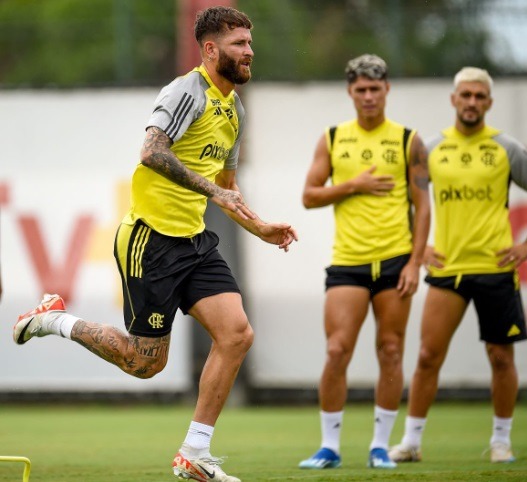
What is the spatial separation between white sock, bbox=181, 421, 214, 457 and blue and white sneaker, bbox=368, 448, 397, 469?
1.89 m

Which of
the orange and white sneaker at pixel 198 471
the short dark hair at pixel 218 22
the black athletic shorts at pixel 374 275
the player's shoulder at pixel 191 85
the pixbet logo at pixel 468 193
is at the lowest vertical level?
the orange and white sneaker at pixel 198 471

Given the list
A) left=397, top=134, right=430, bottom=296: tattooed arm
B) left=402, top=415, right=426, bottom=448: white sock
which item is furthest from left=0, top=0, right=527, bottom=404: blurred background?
left=397, top=134, right=430, bottom=296: tattooed arm

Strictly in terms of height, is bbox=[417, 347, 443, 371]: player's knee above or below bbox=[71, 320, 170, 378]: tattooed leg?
below

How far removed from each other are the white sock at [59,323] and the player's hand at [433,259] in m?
3.01

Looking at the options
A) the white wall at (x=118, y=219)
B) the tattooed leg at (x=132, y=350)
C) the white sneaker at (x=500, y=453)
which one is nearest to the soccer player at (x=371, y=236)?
the white sneaker at (x=500, y=453)

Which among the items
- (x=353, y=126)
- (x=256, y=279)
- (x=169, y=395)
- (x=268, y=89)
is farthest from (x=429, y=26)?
(x=353, y=126)

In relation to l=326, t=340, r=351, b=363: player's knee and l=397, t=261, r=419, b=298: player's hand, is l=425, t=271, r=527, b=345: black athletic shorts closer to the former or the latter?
l=397, t=261, r=419, b=298: player's hand

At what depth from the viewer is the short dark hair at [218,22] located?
721 cm

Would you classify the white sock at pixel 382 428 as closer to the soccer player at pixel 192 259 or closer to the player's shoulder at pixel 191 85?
the soccer player at pixel 192 259

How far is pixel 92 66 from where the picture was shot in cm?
1842

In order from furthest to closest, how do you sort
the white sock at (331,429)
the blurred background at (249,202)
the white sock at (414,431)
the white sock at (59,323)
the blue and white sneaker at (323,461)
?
1. the blurred background at (249,202)
2. the white sock at (414,431)
3. the white sock at (331,429)
4. the blue and white sneaker at (323,461)
5. the white sock at (59,323)

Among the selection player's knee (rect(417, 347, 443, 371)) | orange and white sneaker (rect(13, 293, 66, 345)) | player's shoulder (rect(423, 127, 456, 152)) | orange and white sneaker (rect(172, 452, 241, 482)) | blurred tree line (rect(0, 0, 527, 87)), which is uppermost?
blurred tree line (rect(0, 0, 527, 87))

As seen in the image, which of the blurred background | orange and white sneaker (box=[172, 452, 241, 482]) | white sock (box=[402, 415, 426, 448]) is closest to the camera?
orange and white sneaker (box=[172, 452, 241, 482])

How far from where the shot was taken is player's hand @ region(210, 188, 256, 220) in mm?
6777
